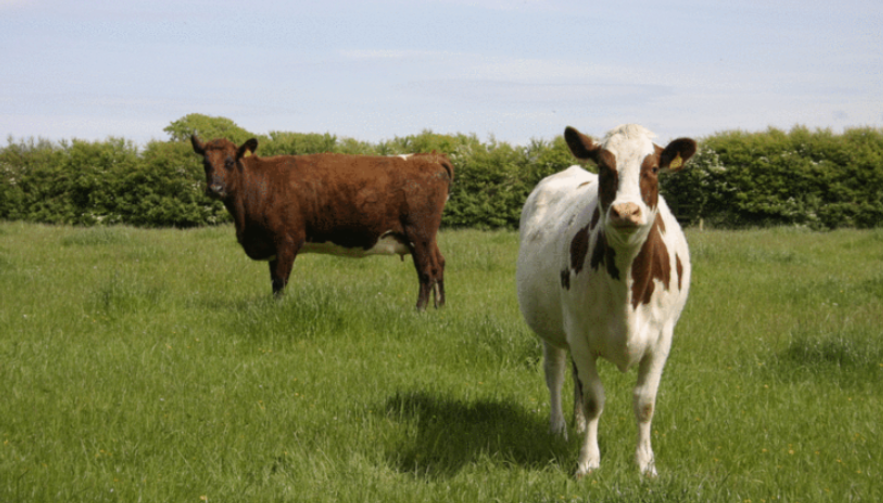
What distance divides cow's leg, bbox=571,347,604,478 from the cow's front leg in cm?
510

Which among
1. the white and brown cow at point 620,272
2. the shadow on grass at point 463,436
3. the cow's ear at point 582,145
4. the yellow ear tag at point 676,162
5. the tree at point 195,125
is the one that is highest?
the tree at point 195,125

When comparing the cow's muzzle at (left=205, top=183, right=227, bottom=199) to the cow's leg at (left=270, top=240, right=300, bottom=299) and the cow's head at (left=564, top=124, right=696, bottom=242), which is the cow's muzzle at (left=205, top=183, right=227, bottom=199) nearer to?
the cow's leg at (left=270, top=240, right=300, bottom=299)

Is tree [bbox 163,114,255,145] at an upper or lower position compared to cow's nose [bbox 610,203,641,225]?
upper

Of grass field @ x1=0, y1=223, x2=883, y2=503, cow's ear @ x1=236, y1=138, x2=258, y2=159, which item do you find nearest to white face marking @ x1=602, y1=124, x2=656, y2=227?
grass field @ x1=0, y1=223, x2=883, y2=503

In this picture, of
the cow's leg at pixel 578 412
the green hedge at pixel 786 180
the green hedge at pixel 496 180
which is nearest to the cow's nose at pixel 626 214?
the cow's leg at pixel 578 412

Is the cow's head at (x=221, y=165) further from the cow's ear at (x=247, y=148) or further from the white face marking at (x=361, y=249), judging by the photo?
the white face marking at (x=361, y=249)

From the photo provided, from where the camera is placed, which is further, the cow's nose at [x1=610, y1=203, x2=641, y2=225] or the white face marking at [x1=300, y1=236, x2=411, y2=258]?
the white face marking at [x1=300, y1=236, x2=411, y2=258]

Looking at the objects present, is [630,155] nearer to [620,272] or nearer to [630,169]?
[630,169]

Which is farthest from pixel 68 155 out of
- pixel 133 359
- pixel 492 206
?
pixel 133 359

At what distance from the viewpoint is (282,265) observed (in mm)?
8484

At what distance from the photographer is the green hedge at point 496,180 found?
19.6m

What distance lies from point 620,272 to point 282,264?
5.58 metres

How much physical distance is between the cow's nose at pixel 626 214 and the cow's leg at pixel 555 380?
1.77 m

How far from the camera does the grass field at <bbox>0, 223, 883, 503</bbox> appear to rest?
3.74 m
